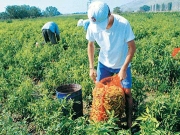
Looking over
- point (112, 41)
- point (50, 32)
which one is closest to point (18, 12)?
point (50, 32)

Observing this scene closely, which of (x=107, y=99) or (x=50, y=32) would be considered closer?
(x=107, y=99)

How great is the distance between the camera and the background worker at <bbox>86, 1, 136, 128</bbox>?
115 inches

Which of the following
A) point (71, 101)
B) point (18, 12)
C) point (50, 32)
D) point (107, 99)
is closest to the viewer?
point (107, 99)

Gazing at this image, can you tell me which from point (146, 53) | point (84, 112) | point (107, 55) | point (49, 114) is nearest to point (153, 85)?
point (146, 53)

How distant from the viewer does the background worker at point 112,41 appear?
2.92 m

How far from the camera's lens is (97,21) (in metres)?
2.90

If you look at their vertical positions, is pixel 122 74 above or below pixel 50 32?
below

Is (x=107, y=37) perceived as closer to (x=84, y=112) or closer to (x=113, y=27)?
(x=113, y=27)

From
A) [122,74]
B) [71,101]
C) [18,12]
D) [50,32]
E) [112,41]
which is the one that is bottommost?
[71,101]

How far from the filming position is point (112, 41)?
325cm

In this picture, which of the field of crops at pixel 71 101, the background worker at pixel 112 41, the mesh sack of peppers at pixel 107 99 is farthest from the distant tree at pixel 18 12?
the mesh sack of peppers at pixel 107 99

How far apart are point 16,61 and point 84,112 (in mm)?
3717

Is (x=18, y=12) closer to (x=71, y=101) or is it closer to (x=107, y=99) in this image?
(x=71, y=101)

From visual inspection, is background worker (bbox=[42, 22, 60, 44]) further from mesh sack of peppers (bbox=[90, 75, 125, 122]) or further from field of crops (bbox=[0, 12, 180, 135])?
mesh sack of peppers (bbox=[90, 75, 125, 122])
